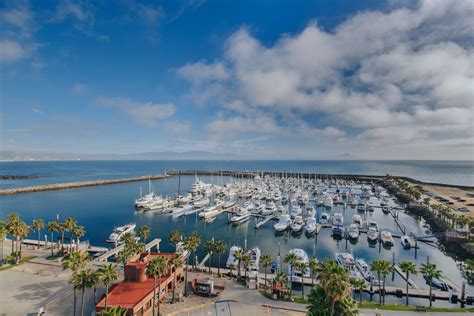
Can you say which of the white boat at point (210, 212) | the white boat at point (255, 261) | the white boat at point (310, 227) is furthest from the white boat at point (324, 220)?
the white boat at point (210, 212)

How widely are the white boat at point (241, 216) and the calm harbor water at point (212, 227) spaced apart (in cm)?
198

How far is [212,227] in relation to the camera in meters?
74.1

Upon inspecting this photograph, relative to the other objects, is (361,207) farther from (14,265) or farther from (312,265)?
(14,265)

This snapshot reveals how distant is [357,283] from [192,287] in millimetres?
21488

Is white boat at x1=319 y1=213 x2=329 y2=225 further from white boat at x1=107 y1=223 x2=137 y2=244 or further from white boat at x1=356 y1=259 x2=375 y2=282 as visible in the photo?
white boat at x1=107 y1=223 x2=137 y2=244

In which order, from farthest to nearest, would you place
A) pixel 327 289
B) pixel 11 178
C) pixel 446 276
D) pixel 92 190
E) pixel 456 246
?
pixel 11 178, pixel 92 190, pixel 456 246, pixel 446 276, pixel 327 289

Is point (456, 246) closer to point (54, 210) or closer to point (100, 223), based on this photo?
point (100, 223)

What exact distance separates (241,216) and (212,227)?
393 inches

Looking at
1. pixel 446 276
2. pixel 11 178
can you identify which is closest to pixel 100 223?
pixel 446 276

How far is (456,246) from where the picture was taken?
5791cm

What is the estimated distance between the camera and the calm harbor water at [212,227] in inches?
2167

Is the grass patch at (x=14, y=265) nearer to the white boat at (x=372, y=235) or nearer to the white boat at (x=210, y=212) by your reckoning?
the white boat at (x=210, y=212)

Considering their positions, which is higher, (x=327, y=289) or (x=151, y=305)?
(x=327, y=289)

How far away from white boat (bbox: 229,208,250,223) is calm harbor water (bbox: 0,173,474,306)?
78.0 inches
